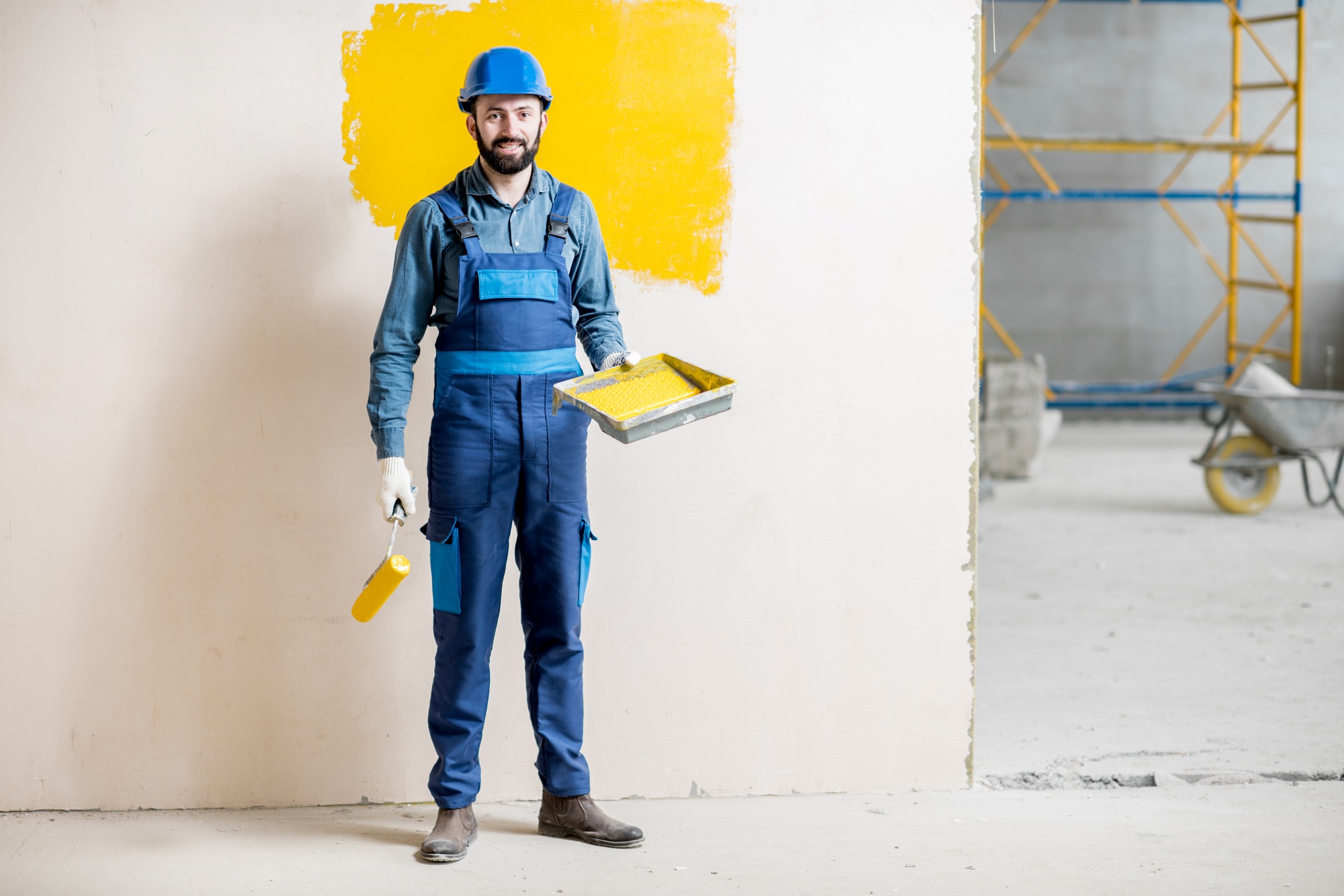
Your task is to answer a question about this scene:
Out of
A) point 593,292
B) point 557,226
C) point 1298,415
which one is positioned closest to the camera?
point 557,226

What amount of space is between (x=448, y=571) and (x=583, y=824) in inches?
25.4

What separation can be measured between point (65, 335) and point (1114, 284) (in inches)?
388

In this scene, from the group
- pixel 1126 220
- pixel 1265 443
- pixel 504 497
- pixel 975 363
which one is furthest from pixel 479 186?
pixel 1126 220

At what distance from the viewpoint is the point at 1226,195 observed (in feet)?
32.6

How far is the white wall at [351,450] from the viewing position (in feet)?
8.94

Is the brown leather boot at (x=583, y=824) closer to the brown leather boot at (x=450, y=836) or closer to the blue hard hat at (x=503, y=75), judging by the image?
the brown leather boot at (x=450, y=836)

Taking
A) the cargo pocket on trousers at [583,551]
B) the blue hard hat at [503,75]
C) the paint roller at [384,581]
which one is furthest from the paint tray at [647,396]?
the blue hard hat at [503,75]

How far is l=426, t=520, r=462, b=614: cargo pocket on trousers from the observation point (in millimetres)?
2533

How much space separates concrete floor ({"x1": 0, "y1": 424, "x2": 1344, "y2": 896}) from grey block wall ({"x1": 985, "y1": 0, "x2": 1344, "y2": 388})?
266 inches

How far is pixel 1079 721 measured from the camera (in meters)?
3.59

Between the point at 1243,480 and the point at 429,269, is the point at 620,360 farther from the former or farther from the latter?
the point at 1243,480

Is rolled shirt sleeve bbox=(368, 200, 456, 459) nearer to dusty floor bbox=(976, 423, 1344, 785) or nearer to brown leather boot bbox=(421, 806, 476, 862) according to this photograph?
brown leather boot bbox=(421, 806, 476, 862)

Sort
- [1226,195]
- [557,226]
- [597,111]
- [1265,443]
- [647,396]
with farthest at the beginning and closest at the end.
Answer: [1226,195] < [1265,443] < [597,111] < [557,226] < [647,396]

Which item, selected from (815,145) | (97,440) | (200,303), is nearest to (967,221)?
(815,145)
